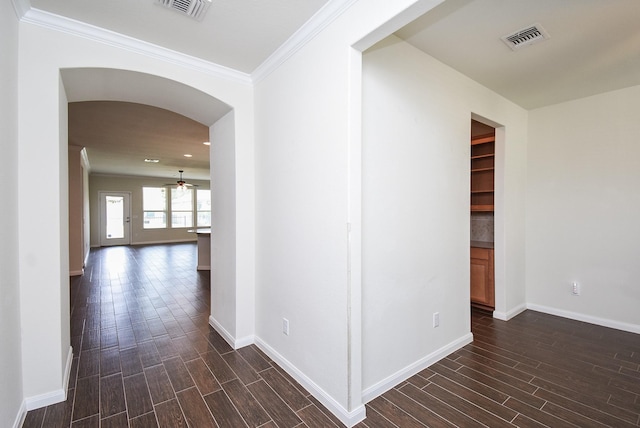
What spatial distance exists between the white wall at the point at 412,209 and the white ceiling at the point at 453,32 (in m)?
0.28

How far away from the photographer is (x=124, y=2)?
71.5 inches

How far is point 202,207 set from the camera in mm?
12398

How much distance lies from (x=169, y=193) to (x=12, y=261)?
35.5 feet

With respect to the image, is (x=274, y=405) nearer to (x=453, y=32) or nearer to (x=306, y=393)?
(x=306, y=393)

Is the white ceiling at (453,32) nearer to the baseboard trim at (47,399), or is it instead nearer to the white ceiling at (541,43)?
the white ceiling at (541,43)

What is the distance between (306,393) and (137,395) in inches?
47.6

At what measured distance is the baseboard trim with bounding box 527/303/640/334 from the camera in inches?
124

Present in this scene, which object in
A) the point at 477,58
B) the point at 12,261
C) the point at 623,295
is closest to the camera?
the point at 12,261

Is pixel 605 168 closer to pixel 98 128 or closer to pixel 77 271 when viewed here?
pixel 98 128

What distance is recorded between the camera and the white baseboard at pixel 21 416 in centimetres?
168

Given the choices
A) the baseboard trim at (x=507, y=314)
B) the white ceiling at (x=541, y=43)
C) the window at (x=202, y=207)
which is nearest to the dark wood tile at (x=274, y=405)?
the white ceiling at (x=541, y=43)

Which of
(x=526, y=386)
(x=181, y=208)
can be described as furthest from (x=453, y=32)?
(x=181, y=208)

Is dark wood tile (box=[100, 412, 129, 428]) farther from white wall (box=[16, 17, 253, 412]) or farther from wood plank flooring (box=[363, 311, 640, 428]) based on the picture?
wood plank flooring (box=[363, 311, 640, 428])

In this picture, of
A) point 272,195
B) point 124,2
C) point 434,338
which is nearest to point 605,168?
point 434,338
